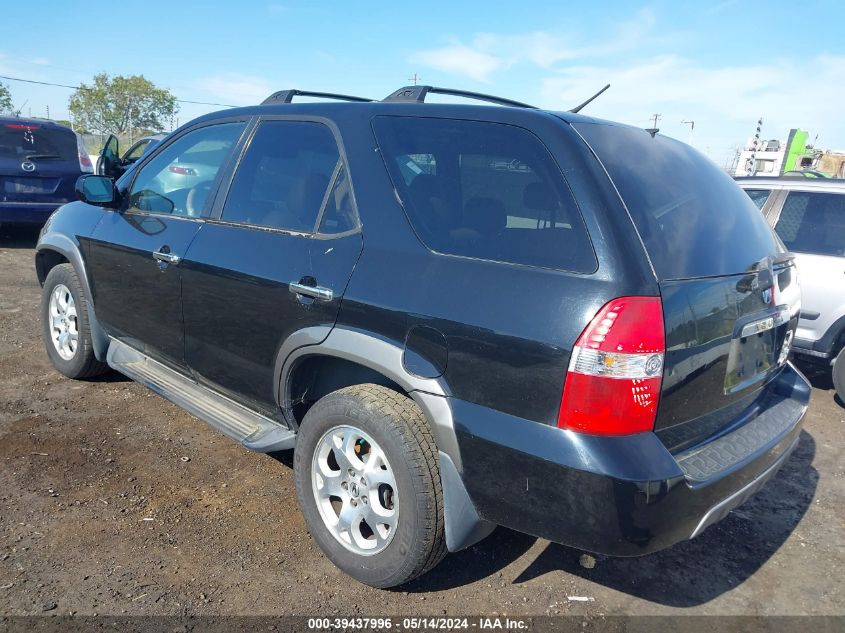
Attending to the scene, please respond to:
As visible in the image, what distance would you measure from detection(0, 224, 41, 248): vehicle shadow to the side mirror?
6.39 metres

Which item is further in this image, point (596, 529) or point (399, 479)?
point (399, 479)

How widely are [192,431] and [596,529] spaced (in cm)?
265

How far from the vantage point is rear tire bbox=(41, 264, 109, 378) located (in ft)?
13.5

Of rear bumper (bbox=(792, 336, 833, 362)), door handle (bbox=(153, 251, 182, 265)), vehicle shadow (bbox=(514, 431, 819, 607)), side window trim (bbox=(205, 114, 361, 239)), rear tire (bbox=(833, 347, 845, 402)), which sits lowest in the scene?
vehicle shadow (bbox=(514, 431, 819, 607))

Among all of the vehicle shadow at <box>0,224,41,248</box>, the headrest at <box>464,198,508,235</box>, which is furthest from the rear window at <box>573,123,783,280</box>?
the vehicle shadow at <box>0,224,41,248</box>

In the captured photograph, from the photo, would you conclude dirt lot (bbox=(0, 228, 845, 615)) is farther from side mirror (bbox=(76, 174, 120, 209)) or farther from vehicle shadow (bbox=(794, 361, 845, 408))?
vehicle shadow (bbox=(794, 361, 845, 408))

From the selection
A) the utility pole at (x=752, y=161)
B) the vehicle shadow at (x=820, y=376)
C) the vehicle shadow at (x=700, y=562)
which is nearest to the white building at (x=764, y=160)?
the utility pole at (x=752, y=161)

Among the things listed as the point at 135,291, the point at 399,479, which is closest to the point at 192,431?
the point at 135,291

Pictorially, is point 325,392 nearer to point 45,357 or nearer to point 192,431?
point 192,431

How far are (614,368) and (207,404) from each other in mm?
2108

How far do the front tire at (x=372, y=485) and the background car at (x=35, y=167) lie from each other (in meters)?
7.54

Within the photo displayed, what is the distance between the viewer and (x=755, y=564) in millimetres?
2891

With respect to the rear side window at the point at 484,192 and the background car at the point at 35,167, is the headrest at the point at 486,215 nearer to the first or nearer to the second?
the rear side window at the point at 484,192

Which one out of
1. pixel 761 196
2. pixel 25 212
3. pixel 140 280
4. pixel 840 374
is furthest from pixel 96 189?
pixel 25 212
